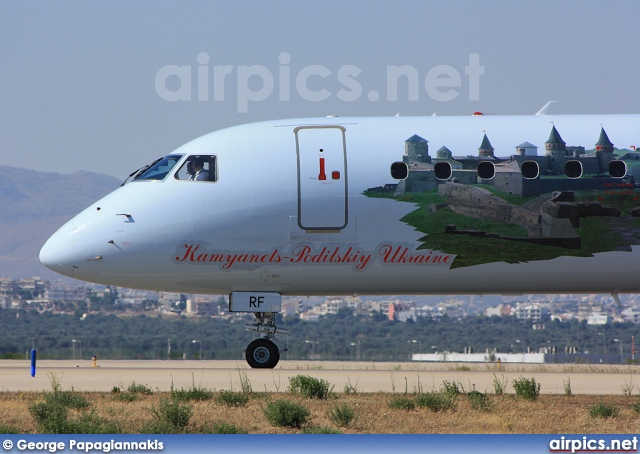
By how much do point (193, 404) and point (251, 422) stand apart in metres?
1.86

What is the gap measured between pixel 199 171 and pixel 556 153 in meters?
8.08

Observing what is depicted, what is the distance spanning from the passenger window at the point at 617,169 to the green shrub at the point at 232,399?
10.8 metres

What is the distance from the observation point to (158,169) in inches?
1070

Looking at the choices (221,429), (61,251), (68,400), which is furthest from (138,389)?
(61,251)

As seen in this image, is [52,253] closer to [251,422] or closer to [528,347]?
[251,422]

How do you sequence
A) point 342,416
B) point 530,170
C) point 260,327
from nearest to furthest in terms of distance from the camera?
1. point 342,416
2. point 530,170
3. point 260,327

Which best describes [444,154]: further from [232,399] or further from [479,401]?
[232,399]

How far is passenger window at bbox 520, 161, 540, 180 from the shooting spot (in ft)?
87.4

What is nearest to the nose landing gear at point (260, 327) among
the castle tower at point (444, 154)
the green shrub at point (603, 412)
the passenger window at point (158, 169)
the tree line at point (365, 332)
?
the passenger window at point (158, 169)

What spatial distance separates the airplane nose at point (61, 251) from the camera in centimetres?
2652

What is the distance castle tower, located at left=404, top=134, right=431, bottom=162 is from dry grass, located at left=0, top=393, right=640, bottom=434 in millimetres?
7103

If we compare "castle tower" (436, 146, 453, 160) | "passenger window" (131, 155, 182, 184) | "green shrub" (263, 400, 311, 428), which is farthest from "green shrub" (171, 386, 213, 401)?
"castle tower" (436, 146, 453, 160)

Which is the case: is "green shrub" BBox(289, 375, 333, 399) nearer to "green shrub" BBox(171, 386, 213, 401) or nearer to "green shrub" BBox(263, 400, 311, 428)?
"green shrub" BBox(171, 386, 213, 401)

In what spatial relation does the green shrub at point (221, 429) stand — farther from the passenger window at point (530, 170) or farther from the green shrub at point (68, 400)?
the passenger window at point (530, 170)
